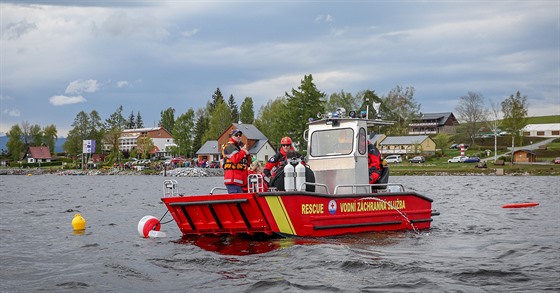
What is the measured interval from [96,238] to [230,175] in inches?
179

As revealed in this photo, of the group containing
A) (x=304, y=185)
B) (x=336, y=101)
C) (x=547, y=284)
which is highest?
(x=336, y=101)

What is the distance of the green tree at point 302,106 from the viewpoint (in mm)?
83000

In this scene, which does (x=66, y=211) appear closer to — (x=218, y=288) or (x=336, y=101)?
(x=218, y=288)

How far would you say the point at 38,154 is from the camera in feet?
482

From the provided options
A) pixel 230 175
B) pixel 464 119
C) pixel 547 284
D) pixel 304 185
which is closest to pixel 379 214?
pixel 304 185

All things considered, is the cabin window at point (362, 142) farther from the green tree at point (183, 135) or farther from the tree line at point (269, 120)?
the green tree at point (183, 135)

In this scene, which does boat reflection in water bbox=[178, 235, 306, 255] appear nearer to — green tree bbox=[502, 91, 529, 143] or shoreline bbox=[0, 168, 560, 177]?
shoreline bbox=[0, 168, 560, 177]

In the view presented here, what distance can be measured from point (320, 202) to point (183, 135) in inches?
4633

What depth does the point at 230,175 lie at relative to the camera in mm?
14180

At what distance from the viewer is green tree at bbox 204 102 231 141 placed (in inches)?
4872

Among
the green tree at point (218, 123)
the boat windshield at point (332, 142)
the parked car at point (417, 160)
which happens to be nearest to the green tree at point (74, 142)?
the green tree at point (218, 123)

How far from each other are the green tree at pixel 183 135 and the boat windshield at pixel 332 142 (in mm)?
114765

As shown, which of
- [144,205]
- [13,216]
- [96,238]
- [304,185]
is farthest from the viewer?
[144,205]

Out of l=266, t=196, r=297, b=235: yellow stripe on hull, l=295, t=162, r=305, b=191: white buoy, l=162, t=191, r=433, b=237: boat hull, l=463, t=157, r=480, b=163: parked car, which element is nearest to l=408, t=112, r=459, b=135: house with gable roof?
l=463, t=157, r=480, b=163: parked car
